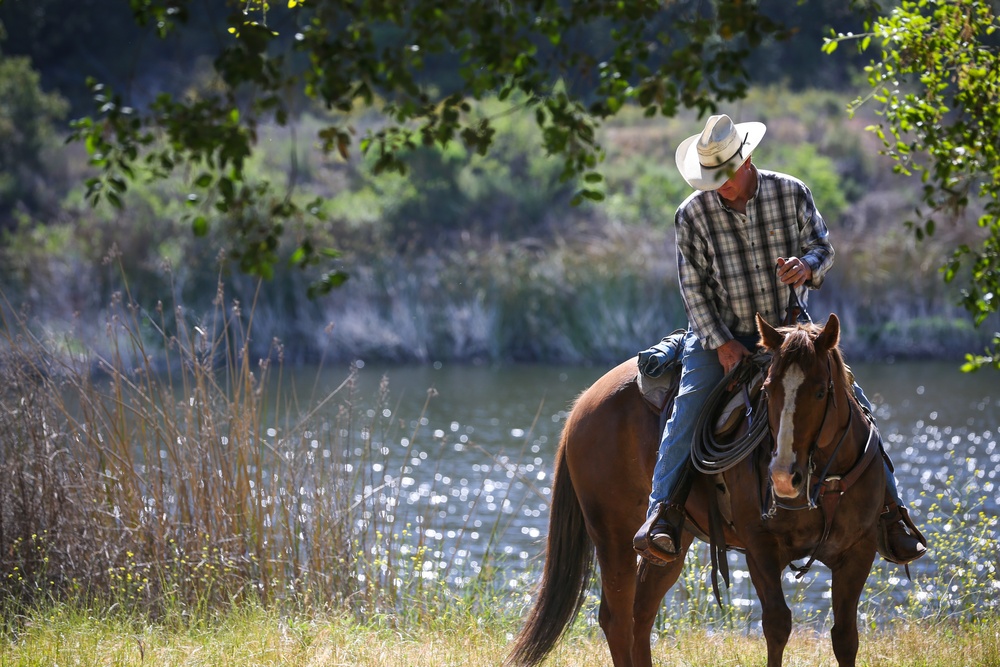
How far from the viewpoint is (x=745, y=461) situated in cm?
449

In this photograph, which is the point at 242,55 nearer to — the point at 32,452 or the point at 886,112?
the point at 32,452

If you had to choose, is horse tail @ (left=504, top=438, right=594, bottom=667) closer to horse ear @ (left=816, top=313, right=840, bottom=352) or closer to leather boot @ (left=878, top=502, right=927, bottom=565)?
leather boot @ (left=878, top=502, right=927, bottom=565)

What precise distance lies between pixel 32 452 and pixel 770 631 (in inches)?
156

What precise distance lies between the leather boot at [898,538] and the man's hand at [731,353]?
2.60 ft

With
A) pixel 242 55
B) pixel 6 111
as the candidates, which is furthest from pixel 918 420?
pixel 6 111

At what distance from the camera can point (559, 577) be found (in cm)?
544

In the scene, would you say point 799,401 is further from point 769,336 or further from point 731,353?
point 731,353

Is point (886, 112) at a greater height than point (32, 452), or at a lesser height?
greater

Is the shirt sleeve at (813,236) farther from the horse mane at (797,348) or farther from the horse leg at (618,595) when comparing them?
the horse leg at (618,595)

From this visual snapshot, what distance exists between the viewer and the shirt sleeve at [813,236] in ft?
15.0

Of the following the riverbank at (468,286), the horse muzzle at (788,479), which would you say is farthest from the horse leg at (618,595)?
the riverbank at (468,286)

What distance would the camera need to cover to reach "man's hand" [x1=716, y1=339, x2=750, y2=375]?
4.65 metres

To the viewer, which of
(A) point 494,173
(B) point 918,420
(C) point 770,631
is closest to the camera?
(C) point 770,631

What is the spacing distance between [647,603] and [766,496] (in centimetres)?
105
